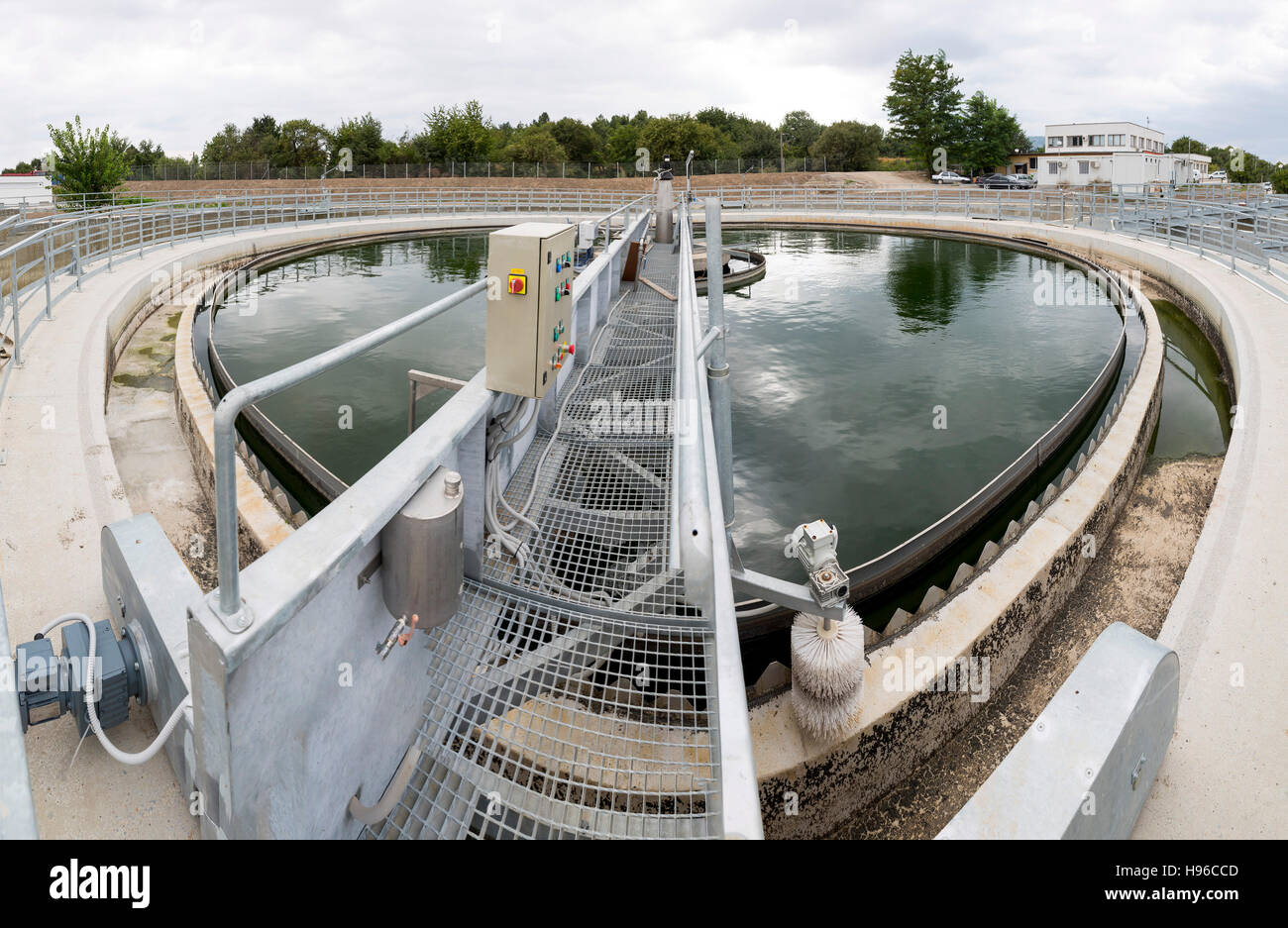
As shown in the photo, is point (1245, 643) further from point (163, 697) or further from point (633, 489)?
point (163, 697)

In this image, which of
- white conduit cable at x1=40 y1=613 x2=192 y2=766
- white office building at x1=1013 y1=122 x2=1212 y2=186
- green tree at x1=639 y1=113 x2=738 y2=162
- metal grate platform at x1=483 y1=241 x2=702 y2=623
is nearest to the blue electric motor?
white conduit cable at x1=40 y1=613 x2=192 y2=766

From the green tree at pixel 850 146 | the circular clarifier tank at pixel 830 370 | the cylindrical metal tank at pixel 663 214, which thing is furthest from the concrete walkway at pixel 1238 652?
the green tree at pixel 850 146

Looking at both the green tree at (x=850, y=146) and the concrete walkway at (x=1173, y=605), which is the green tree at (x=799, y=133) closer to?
the green tree at (x=850, y=146)

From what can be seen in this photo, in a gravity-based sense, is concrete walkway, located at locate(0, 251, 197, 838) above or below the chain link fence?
below

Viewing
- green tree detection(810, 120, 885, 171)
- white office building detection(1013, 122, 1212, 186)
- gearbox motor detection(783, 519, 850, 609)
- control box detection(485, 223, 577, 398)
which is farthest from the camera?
green tree detection(810, 120, 885, 171)

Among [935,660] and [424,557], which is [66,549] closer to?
[424,557]

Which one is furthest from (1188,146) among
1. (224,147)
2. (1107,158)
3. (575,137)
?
(224,147)

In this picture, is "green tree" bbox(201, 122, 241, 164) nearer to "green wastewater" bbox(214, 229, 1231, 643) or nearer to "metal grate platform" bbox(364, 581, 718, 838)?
"green wastewater" bbox(214, 229, 1231, 643)

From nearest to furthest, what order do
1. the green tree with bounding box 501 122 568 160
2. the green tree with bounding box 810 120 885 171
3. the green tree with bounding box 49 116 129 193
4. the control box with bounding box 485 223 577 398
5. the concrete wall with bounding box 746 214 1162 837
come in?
the control box with bounding box 485 223 577 398 < the concrete wall with bounding box 746 214 1162 837 < the green tree with bounding box 49 116 129 193 < the green tree with bounding box 501 122 568 160 < the green tree with bounding box 810 120 885 171

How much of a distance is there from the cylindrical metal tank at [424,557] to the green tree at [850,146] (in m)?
59.8

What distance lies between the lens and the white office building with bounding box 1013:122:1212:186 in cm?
5378

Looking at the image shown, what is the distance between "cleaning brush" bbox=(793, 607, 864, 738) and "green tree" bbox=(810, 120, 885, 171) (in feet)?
191

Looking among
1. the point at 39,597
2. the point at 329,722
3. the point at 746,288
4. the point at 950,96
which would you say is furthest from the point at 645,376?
the point at 950,96

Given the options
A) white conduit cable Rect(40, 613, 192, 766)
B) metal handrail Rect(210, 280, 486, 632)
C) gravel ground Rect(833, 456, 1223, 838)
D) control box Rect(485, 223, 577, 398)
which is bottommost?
gravel ground Rect(833, 456, 1223, 838)
